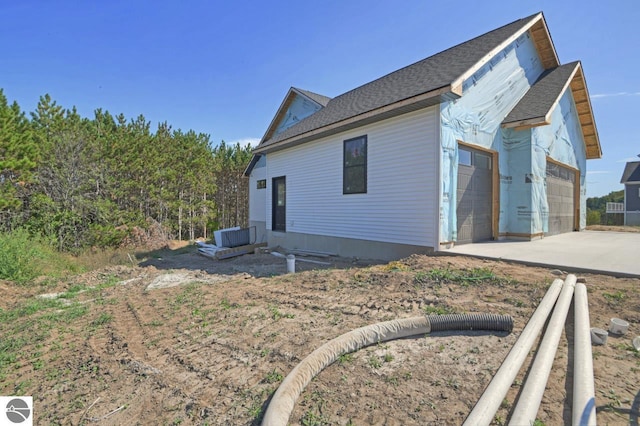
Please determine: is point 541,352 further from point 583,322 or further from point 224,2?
point 224,2

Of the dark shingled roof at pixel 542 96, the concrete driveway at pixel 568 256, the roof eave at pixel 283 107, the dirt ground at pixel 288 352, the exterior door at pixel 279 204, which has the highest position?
the roof eave at pixel 283 107

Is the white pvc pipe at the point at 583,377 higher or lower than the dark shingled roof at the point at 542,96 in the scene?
lower

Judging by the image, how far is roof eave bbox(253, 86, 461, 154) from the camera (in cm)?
648

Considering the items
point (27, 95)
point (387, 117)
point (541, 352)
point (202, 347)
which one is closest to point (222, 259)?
point (387, 117)

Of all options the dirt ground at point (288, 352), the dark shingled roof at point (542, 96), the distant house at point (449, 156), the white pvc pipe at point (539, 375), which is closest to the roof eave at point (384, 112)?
the distant house at point (449, 156)

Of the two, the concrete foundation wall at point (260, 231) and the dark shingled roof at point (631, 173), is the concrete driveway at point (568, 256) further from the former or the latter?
the dark shingled roof at point (631, 173)

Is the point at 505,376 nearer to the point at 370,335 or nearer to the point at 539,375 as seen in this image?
the point at 539,375

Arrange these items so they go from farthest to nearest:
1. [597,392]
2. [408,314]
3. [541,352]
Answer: [408,314] → [541,352] → [597,392]

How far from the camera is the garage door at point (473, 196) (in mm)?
7723

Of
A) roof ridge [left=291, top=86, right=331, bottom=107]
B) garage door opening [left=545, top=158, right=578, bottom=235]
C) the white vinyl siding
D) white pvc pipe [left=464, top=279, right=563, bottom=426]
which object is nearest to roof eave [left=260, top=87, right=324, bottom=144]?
roof ridge [left=291, top=86, right=331, bottom=107]

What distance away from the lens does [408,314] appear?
12.2 ft

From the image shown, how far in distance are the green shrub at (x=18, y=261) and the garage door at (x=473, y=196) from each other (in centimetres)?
1011

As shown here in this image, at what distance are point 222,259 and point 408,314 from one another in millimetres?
8619

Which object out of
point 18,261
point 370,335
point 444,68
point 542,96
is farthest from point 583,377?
point 18,261
